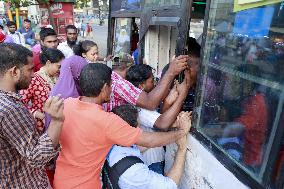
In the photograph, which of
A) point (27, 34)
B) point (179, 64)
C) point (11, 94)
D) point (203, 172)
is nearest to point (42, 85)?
point (11, 94)

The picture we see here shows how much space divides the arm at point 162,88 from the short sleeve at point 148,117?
0.14ft

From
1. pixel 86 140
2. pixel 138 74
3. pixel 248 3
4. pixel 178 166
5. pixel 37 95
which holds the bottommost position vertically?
pixel 178 166

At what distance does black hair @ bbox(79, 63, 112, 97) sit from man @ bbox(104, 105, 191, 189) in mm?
225

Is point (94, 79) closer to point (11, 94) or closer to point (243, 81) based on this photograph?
point (11, 94)

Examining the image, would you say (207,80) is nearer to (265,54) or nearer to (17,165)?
(265,54)

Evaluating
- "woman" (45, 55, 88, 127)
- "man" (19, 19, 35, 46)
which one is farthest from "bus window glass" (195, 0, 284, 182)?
"man" (19, 19, 35, 46)

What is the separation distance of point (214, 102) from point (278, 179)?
0.59 metres

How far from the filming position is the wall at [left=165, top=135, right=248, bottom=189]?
1464 mm

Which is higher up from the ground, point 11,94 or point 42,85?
point 11,94

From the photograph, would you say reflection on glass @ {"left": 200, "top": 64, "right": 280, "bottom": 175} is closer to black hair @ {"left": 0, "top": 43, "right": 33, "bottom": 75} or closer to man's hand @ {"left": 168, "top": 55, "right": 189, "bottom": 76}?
man's hand @ {"left": 168, "top": 55, "right": 189, "bottom": 76}

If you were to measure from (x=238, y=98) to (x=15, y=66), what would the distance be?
1.25 meters

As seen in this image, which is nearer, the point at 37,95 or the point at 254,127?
the point at 254,127

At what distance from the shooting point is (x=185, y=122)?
1880mm

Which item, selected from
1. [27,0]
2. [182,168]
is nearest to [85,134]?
[182,168]
